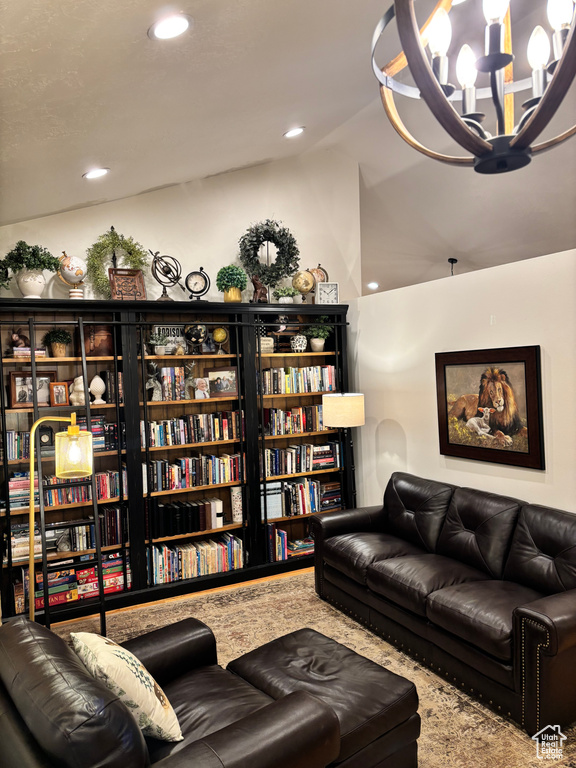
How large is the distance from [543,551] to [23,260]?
3.78m

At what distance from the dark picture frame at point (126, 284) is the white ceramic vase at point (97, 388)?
63 centimetres

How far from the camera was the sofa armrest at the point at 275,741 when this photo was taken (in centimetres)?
162

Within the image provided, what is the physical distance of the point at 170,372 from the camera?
429cm

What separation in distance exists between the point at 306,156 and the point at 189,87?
8.62 ft

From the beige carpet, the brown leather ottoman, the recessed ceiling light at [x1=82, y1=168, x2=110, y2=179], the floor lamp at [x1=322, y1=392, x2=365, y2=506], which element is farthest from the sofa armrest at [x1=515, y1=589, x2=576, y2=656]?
the recessed ceiling light at [x1=82, y1=168, x2=110, y2=179]

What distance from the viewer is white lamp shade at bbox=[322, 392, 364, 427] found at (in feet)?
14.0

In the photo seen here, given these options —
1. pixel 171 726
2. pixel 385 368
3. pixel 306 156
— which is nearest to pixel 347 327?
pixel 385 368

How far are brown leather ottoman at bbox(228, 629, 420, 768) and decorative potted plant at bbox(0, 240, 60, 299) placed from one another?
2.83 metres

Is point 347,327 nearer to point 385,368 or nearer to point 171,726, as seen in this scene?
point 385,368

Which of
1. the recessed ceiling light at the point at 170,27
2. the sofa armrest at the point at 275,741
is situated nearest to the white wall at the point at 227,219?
the recessed ceiling light at the point at 170,27

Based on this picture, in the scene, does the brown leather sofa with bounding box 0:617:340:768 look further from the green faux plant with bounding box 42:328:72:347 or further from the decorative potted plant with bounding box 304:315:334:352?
the decorative potted plant with bounding box 304:315:334:352

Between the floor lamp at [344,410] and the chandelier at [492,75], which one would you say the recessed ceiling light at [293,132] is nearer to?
the floor lamp at [344,410]

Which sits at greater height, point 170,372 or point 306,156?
point 306,156

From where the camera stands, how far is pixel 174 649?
2.35 m
